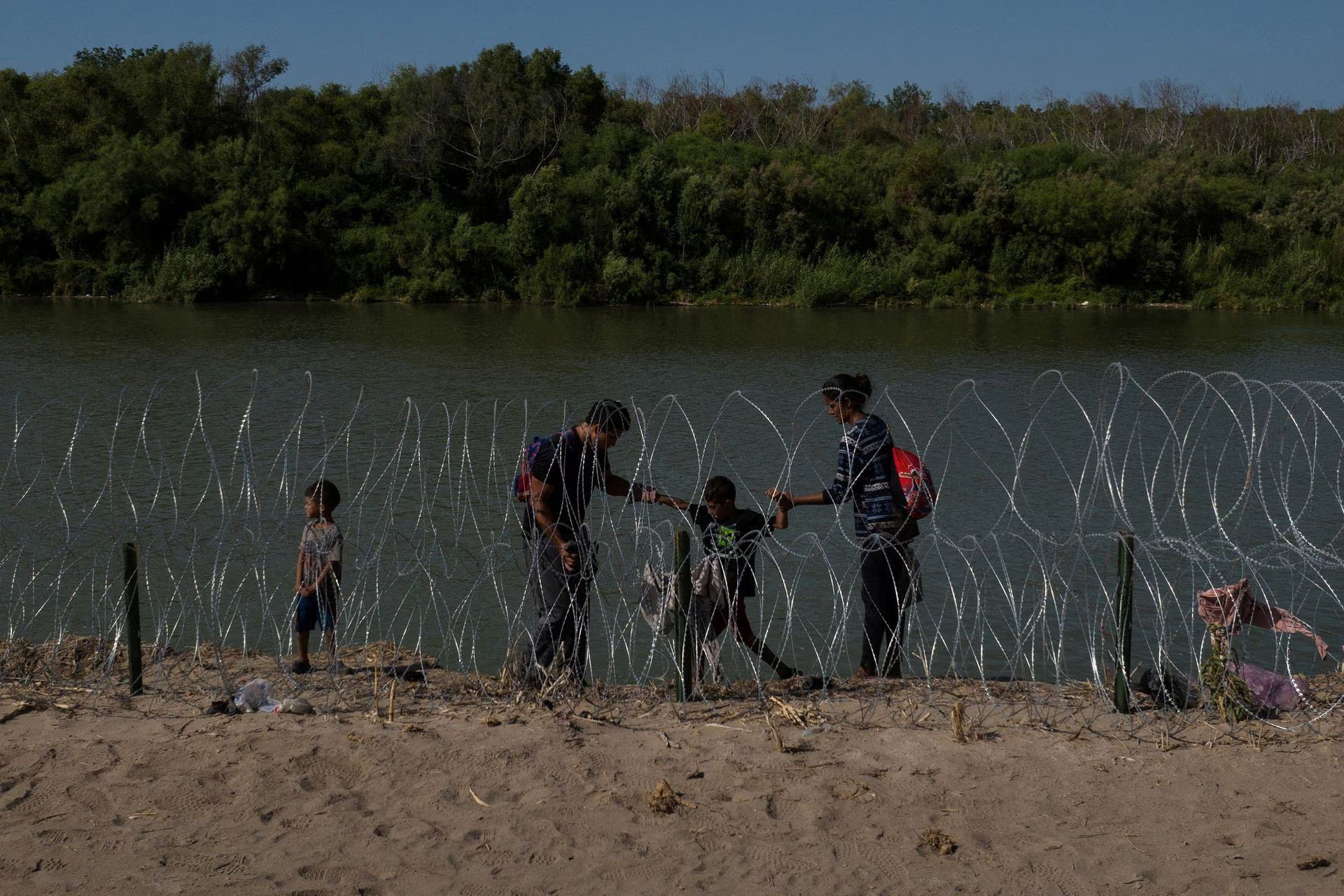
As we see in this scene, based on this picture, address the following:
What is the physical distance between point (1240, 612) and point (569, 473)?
10.5ft

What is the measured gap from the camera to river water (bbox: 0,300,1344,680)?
6648 mm

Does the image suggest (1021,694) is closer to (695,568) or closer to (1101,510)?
(695,568)

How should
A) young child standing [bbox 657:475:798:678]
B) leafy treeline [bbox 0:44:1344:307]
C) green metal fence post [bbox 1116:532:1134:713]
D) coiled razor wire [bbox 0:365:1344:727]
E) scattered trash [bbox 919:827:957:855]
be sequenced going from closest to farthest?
1. scattered trash [bbox 919:827:957:855]
2. green metal fence post [bbox 1116:532:1134:713]
3. young child standing [bbox 657:475:798:678]
4. coiled razor wire [bbox 0:365:1344:727]
5. leafy treeline [bbox 0:44:1344:307]

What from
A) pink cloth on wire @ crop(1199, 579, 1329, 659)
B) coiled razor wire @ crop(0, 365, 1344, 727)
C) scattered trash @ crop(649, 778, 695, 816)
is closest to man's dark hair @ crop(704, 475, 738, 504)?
coiled razor wire @ crop(0, 365, 1344, 727)

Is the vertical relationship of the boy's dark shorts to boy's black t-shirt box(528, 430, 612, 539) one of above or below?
below

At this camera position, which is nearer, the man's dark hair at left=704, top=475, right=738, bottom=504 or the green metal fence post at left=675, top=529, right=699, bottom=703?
the green metal fence post at left=675, top=529, right=699, bottom=703

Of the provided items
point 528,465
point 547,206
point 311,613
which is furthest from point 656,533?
point 547,206

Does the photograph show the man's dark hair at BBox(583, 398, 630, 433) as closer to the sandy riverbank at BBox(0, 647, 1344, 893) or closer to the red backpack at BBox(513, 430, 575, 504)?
the red backpack at BBox(513, 430, 575, 504)

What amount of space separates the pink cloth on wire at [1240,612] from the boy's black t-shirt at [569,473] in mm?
2816

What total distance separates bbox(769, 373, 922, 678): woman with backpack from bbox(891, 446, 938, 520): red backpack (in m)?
0.02

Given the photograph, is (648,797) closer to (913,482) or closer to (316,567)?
(913,482)

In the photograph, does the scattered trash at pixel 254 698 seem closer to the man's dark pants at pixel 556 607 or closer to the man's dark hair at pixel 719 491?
the man's dark pants at pixel 556 607

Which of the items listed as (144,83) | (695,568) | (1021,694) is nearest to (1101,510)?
(1021,694)

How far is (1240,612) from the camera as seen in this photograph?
5871mm
